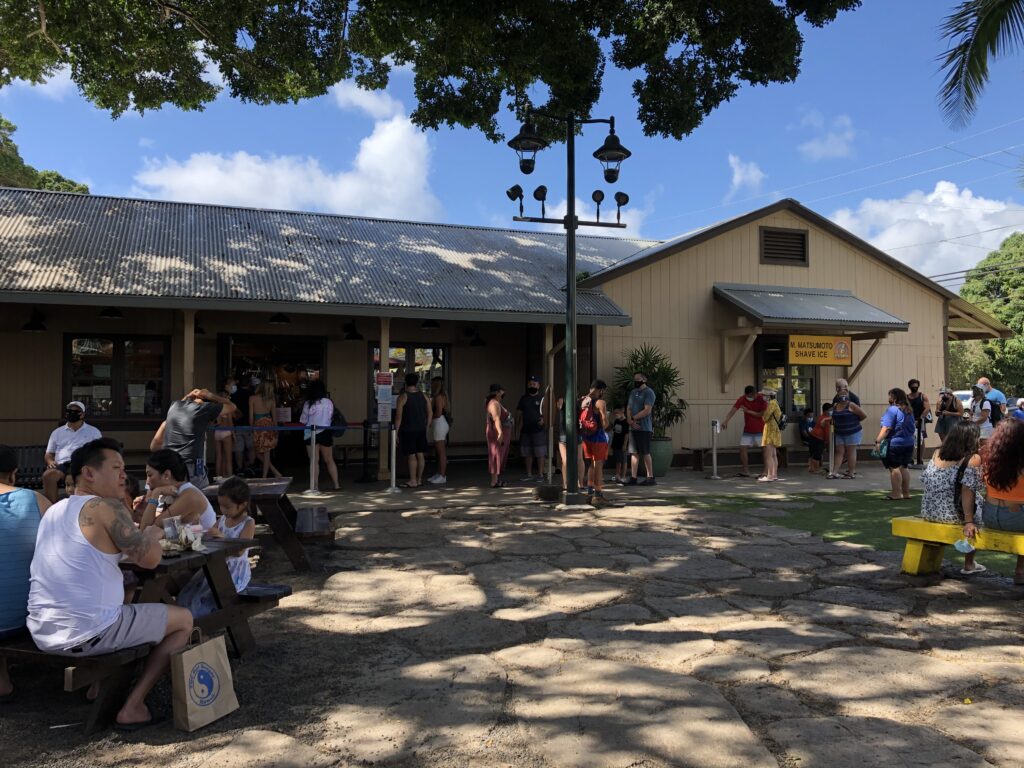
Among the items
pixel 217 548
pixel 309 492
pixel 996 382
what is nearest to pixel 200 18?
pixel 309 492

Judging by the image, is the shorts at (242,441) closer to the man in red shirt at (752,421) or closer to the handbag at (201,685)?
the handbag at (201,685)

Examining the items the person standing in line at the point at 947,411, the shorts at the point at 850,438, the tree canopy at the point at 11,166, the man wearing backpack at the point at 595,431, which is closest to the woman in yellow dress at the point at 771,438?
the shorts at the point at 850,438

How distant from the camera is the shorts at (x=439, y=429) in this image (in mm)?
11461

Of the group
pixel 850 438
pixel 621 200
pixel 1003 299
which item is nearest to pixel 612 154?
pixel 621 200

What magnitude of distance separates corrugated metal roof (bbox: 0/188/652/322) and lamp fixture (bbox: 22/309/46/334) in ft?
4.49

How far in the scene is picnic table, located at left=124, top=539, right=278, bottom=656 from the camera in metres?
3.68

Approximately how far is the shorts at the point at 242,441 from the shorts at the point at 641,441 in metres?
6.16

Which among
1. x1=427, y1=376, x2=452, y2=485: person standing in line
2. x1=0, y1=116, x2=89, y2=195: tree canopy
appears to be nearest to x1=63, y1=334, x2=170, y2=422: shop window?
x1=427, y1=376, x2=452, y2=485: person standing in line

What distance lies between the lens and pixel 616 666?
4066 millimetres

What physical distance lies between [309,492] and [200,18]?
7285 mm

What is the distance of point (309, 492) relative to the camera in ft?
33.3

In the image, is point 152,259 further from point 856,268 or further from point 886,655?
point 856,268

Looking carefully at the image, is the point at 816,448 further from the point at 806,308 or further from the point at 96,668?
the point at 96,668

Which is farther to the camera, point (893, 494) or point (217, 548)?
point (893, 494)
